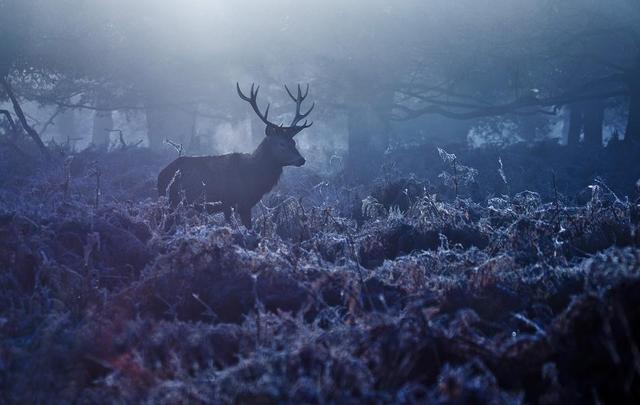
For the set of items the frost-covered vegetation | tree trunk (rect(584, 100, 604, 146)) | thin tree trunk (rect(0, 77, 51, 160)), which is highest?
tree trunk (rect(584, 100, 604, 146))

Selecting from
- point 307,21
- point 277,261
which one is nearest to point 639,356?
point 277,261

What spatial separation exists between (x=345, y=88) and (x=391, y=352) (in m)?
17.5

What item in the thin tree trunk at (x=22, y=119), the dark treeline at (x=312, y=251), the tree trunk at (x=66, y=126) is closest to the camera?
the dark treeline at (x=312, y=251)

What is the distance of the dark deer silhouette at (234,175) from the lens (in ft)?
32.8

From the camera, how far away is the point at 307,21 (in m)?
19.5

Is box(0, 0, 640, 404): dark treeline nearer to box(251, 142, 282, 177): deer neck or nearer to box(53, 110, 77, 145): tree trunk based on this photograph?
box(251, 142, 282, 177): deer neck

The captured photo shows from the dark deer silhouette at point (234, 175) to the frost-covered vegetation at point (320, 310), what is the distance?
2119 mm

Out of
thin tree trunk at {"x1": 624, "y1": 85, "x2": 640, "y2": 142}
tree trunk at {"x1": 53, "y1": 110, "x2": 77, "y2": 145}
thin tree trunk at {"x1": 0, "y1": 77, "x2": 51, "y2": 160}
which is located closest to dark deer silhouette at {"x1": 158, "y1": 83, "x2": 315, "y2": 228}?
thin tree trunk at {"x1": 0, "y1": 77, "x2": 51, "y2": 160}

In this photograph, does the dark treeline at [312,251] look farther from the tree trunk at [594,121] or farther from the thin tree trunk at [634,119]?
the tree trunk at [594,121]

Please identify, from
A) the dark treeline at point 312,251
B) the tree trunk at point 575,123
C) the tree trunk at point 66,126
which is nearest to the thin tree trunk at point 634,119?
the dark treeline at point 312,251

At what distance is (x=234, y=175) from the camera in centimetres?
1025

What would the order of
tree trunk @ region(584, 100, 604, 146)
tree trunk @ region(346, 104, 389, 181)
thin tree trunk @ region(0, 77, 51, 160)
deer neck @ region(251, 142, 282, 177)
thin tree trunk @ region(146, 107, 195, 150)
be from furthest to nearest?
thin tree trunk @ region(146, 107, 195, 150), tree trunk @ region(584, 100, 604, 146), tree trunk @ region(346, 104, 389, 181), thin tree trunk @ region(0, 77, 51, 160), deer neck @ region(251, 142, 282, 177)

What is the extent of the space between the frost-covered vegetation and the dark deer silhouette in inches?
83.4

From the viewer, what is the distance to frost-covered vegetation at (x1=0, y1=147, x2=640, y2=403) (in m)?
3.01
